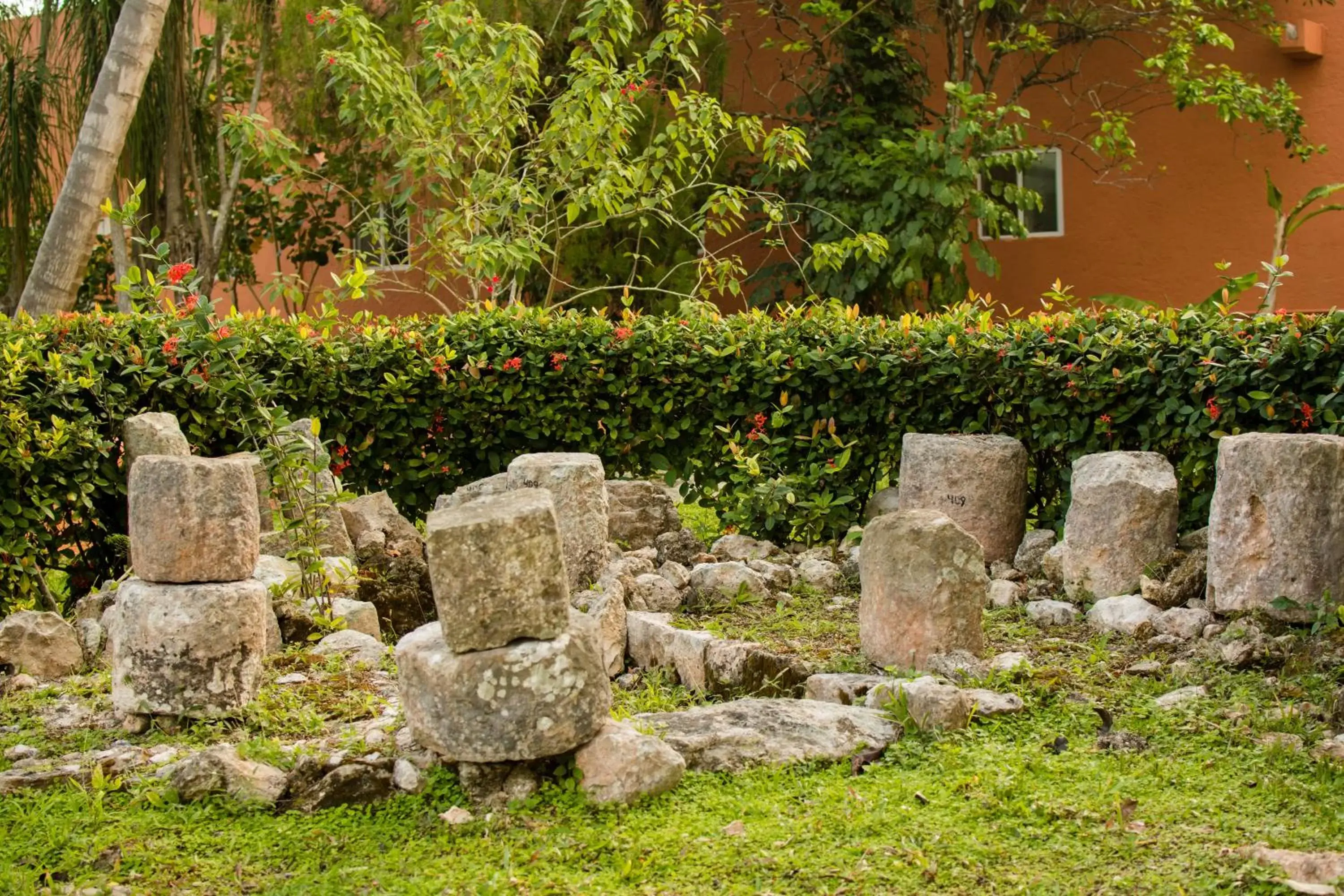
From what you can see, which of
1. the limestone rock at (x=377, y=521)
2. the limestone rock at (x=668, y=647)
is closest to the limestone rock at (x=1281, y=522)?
the limestone rock at (x=668, y=647)

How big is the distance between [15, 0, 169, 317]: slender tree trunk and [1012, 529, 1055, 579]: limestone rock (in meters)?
6.56

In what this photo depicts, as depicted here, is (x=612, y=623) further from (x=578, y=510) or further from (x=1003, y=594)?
(x=1003, y=594)

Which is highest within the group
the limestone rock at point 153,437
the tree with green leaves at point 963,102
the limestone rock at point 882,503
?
the tree with green leaves at point 963,102

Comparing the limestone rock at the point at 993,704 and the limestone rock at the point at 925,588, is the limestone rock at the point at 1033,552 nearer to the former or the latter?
the limestone rock at the point at 925,588

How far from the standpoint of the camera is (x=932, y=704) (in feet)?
16.8

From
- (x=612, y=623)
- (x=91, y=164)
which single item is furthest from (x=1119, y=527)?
(x=91, y=164)

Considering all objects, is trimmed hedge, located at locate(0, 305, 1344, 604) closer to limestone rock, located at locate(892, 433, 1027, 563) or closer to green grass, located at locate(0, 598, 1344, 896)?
limestone rock, located at locate(892, 433, 1027, 563)

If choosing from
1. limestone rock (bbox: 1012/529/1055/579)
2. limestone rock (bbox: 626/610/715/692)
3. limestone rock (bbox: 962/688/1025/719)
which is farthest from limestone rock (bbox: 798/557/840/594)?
limestone rock (bbox: 962/688/1025/719)

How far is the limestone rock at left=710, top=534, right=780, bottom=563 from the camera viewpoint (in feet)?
26.8

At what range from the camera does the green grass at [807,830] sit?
4.07 m

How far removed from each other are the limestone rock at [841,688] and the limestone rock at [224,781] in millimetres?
2081

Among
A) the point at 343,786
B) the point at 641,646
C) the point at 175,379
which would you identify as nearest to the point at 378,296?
the point at 175,379

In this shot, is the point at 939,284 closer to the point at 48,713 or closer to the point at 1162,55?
the point at 1162,55

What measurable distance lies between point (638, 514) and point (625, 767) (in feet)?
12.2
